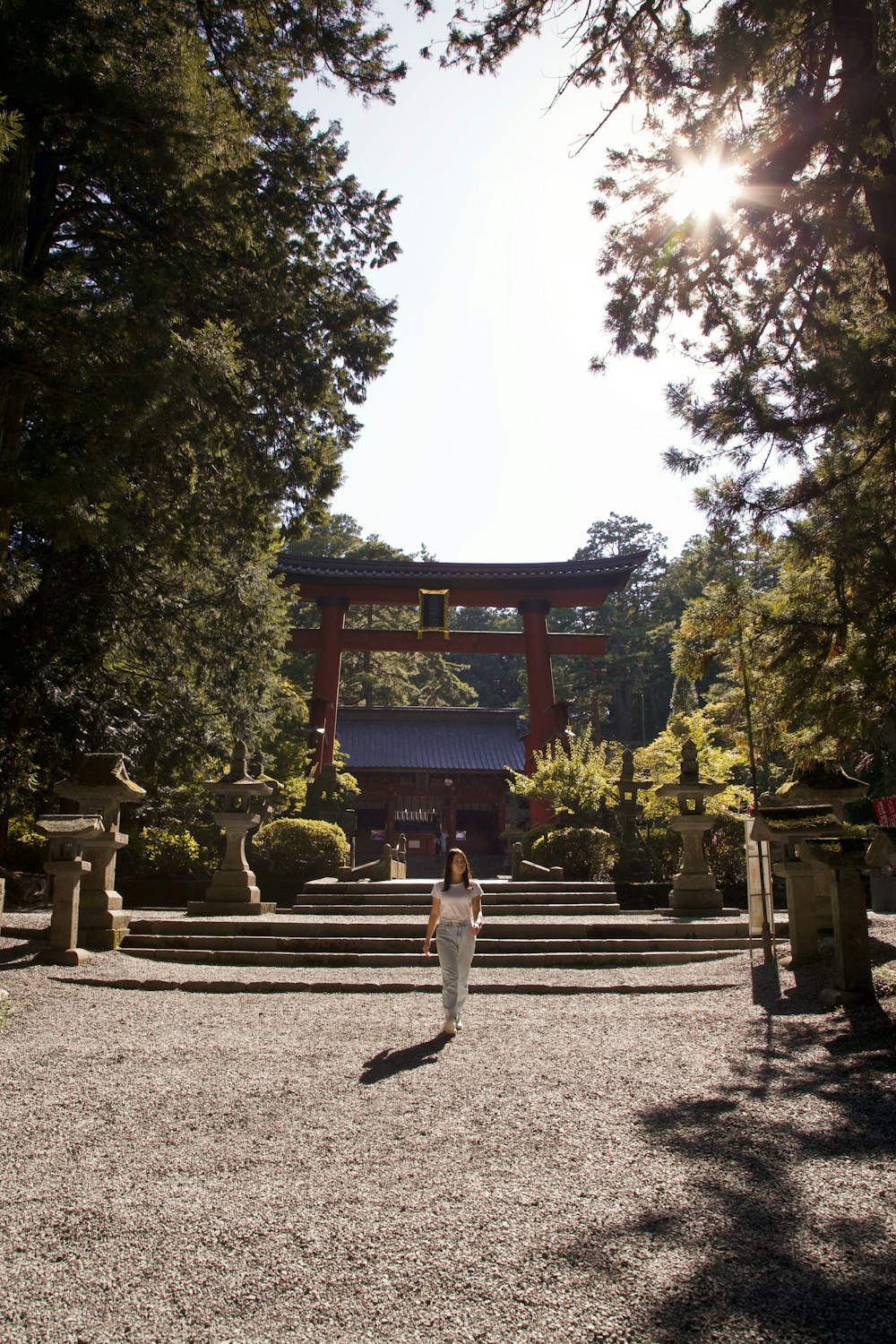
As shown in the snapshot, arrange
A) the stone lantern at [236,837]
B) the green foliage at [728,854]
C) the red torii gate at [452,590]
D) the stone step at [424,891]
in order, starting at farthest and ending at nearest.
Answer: the red torii gate at [452,590]
the green foliage at [728,854]
the stone step at [424,891]
the stone lantern at [236,837]

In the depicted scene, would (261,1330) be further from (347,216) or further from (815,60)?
(347,216)

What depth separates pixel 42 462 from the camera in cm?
828

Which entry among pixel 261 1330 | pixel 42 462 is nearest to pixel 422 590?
pixel 42 462

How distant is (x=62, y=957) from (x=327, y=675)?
48.6 ft

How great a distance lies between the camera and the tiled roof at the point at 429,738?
1134 inches

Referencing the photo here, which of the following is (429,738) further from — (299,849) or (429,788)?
(299,849)

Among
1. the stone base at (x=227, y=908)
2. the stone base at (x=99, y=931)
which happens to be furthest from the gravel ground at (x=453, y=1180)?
the stone base at (x=227, y=908)

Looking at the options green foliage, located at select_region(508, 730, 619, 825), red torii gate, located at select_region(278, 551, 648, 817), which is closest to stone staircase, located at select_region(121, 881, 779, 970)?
green foliage, located at select_region(508, 730, 619, 825)

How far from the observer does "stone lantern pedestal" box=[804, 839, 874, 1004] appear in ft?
19.0

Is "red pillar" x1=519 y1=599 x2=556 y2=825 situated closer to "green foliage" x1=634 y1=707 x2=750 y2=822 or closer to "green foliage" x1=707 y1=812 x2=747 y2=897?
"green foliage" x1=634 y1=707 x2=750 y2=822

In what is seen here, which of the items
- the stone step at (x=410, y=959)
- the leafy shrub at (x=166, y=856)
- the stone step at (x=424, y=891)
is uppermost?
the leafy shrub at (x=166, y=856)

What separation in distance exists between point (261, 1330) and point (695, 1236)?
1.41 m

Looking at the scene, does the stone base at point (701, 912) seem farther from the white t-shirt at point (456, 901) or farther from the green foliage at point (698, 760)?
the white t-shirt at point (456, 901)

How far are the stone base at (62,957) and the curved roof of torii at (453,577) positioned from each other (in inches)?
622
